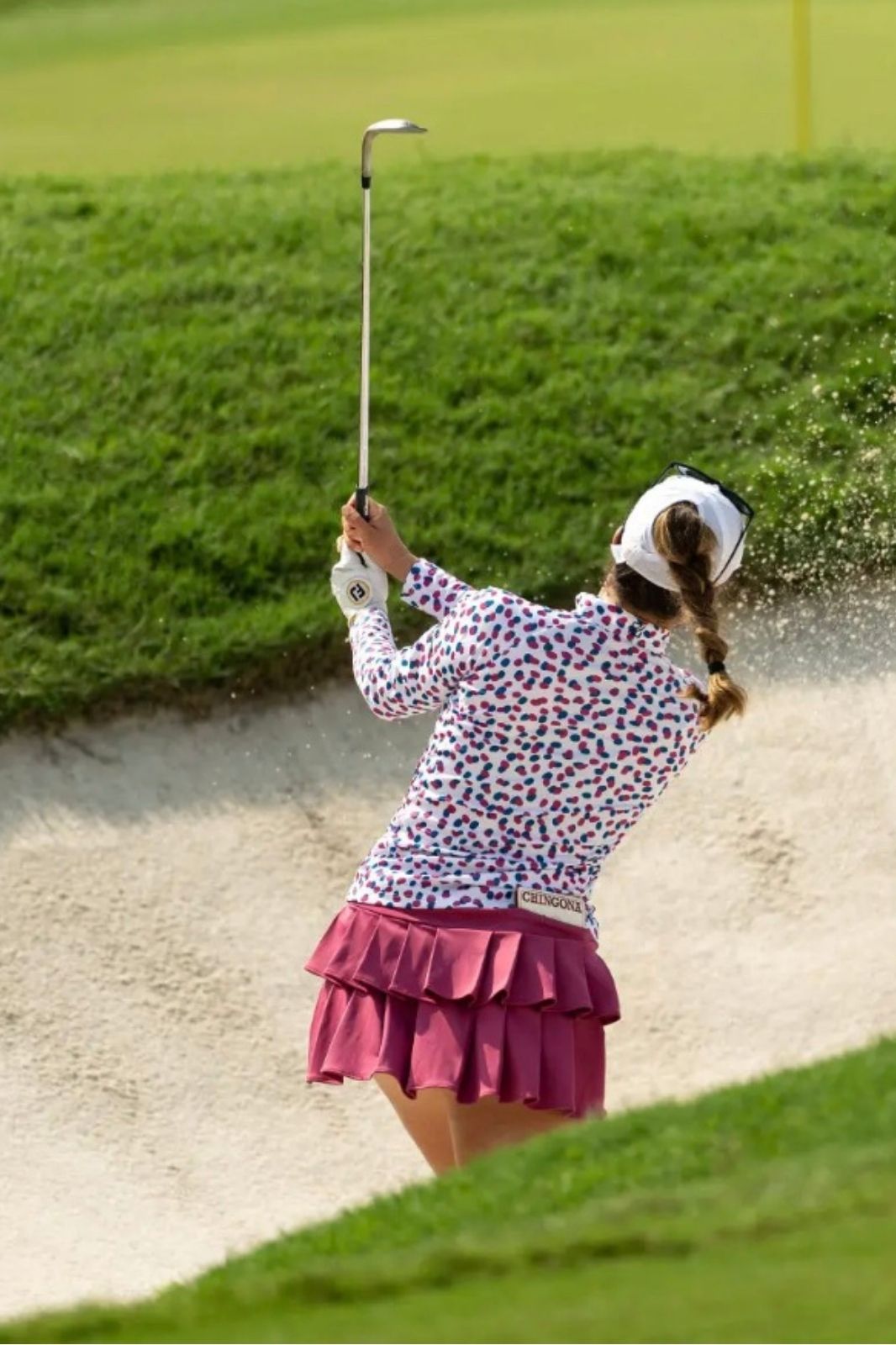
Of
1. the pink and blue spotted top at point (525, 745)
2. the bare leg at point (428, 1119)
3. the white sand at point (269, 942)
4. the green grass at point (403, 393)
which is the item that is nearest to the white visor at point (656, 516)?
the pink and blue spotted top at point (525, 745)

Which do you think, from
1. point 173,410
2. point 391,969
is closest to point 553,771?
point 391,969

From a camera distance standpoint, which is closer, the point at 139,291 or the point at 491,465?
the point at 491,465

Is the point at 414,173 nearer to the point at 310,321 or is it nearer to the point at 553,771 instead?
the point at 310,321

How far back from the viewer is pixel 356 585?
18.0ft

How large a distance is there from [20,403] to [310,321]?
1.25 m

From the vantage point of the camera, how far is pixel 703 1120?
466 cm

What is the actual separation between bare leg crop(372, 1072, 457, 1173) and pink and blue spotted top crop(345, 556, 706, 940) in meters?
0.43


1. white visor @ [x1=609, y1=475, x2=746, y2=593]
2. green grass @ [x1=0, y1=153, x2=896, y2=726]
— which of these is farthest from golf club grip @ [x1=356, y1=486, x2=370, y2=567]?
green grass @ [x1=0, y1=153, x2=896, y2=726]

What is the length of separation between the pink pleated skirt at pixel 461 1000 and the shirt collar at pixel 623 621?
0.60 meters

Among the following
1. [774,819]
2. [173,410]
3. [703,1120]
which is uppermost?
[173,410]

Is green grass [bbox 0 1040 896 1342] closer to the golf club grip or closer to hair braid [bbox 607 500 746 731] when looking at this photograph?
hair braid [bbox 607 500 746 731]

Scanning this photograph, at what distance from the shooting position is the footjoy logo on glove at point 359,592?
18.0ft

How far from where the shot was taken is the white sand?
7.36m

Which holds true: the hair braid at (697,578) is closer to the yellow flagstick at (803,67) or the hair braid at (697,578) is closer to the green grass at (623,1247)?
the green grass at (623,1247)
